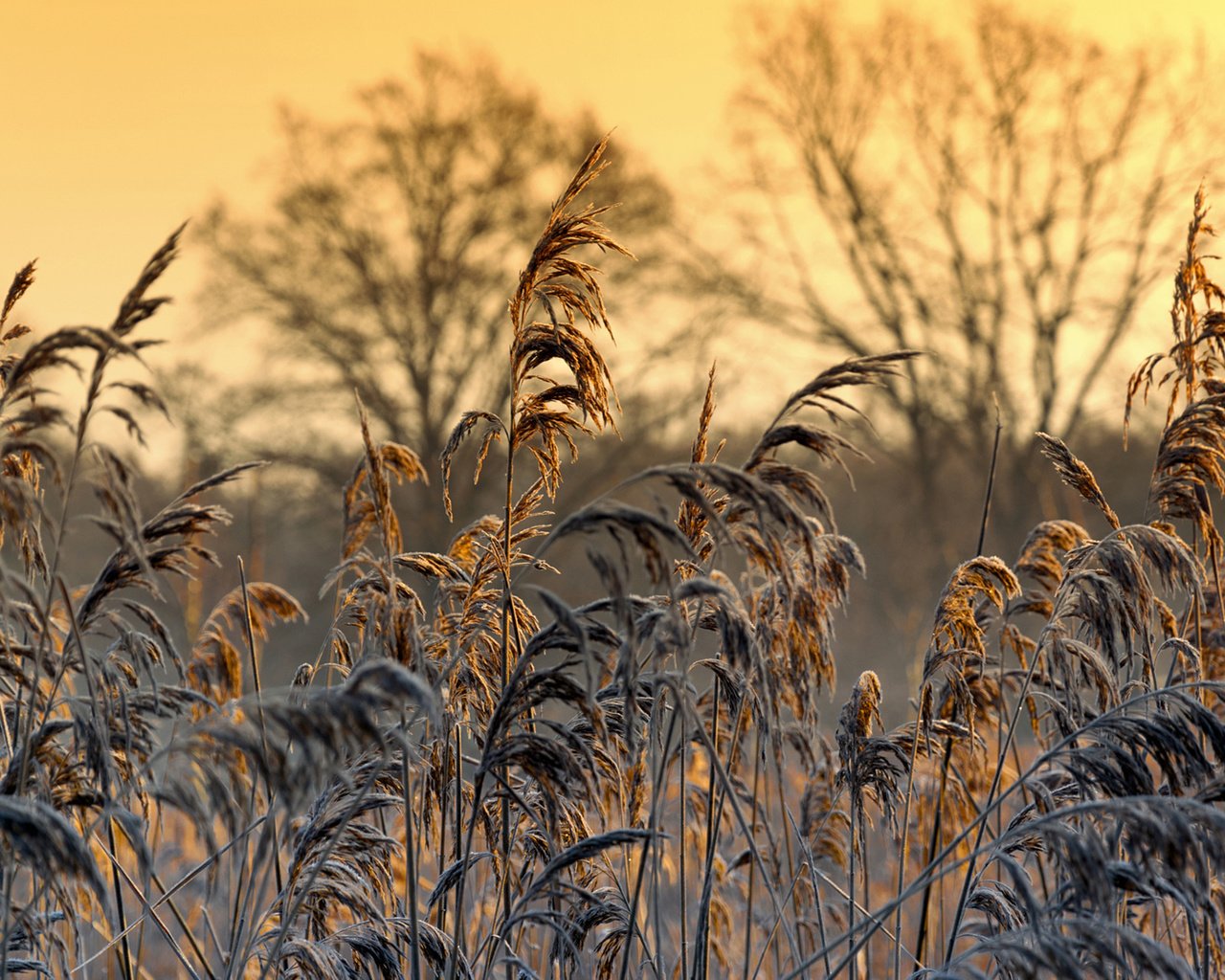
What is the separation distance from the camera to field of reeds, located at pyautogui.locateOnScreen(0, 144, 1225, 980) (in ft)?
7.39

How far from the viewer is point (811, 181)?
2584 cm

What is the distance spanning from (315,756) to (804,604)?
1053mm

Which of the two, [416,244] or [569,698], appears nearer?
[569,698]

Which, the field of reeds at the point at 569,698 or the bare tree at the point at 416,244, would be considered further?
the bare tree at the point at 416,244

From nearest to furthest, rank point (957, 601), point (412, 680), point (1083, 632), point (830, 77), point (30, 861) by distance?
point (412, 680)
point (30, 861)
point (957, 601)
point (1083, 632)
point (830, 77)

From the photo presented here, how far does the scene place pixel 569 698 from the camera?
8.51ft

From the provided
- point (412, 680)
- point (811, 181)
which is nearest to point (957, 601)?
point (412, 680)

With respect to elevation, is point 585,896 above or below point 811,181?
below

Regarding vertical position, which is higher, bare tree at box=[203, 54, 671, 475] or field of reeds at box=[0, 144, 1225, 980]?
bare tree at box=[203, 54, 671, 475]

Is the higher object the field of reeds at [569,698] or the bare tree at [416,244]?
the bare tree at [416,244]

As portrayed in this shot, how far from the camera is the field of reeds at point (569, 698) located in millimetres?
2252

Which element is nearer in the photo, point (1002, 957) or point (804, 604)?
point (804, 604)

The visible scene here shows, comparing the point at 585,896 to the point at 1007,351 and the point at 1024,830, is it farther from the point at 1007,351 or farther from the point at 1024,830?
the point at 1007,351

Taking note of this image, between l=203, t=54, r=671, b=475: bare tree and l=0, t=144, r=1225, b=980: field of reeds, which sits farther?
l=203, t=54, r=671, b=475: bare tree
